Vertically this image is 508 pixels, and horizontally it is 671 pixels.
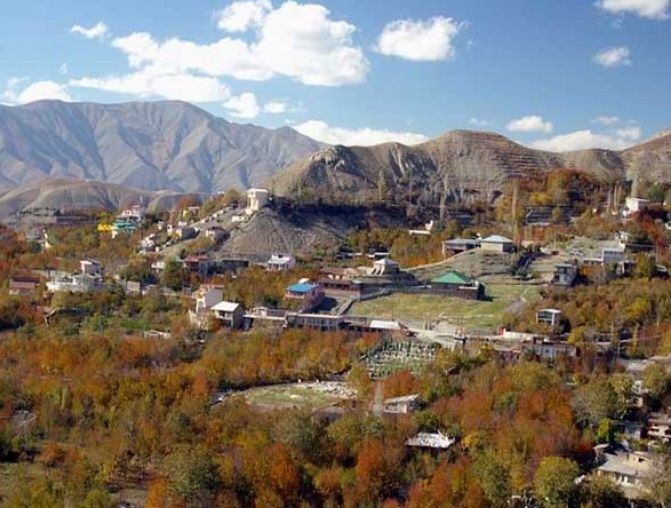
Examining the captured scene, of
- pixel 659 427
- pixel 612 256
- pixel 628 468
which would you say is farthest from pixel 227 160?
pixel 628 468

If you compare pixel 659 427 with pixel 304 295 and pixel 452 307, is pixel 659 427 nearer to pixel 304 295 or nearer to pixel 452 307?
pixel 452 307

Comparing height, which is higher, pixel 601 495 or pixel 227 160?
pixel 227 160

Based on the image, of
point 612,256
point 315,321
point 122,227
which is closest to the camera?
point 315,321

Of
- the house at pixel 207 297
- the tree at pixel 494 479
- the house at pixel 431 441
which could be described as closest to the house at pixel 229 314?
the house at pixel 207 297

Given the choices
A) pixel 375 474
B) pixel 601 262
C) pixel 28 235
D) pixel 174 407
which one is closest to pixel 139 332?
pixel 174 407

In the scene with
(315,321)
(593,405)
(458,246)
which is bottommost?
(593,405)

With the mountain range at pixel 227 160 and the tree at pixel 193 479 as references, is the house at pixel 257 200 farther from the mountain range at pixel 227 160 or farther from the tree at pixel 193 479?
the tree at pixel 193 479
